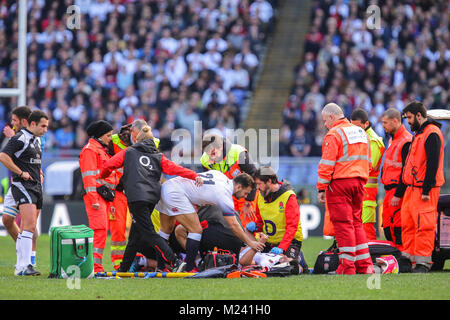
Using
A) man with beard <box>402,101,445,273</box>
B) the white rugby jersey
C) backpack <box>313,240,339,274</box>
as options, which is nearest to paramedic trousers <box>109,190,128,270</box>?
the white rugby jersey

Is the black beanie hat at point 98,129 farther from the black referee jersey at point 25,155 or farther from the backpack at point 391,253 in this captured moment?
the backpack at point 391,253

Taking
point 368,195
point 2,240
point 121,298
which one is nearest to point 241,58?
point 2,240

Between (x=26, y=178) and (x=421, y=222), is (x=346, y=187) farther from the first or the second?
(x=26, y=178)

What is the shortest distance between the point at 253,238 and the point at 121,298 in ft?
10.6

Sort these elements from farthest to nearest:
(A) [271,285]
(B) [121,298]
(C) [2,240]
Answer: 1. (C) [2,240]
2. (A) [271,285]
3. (B) [121,298]

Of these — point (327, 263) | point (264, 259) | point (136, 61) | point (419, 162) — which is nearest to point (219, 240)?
point (264, 259)

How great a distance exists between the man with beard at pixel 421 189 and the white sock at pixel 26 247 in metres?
4.80

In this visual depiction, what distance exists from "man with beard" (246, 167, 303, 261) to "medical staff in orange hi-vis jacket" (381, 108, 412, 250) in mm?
1437

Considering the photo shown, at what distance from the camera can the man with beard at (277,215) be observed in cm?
1020

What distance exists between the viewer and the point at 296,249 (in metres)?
10.4

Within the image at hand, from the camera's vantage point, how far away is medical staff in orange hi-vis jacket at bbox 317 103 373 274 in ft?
32.0

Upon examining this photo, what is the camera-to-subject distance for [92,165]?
→ 10.7 meters
